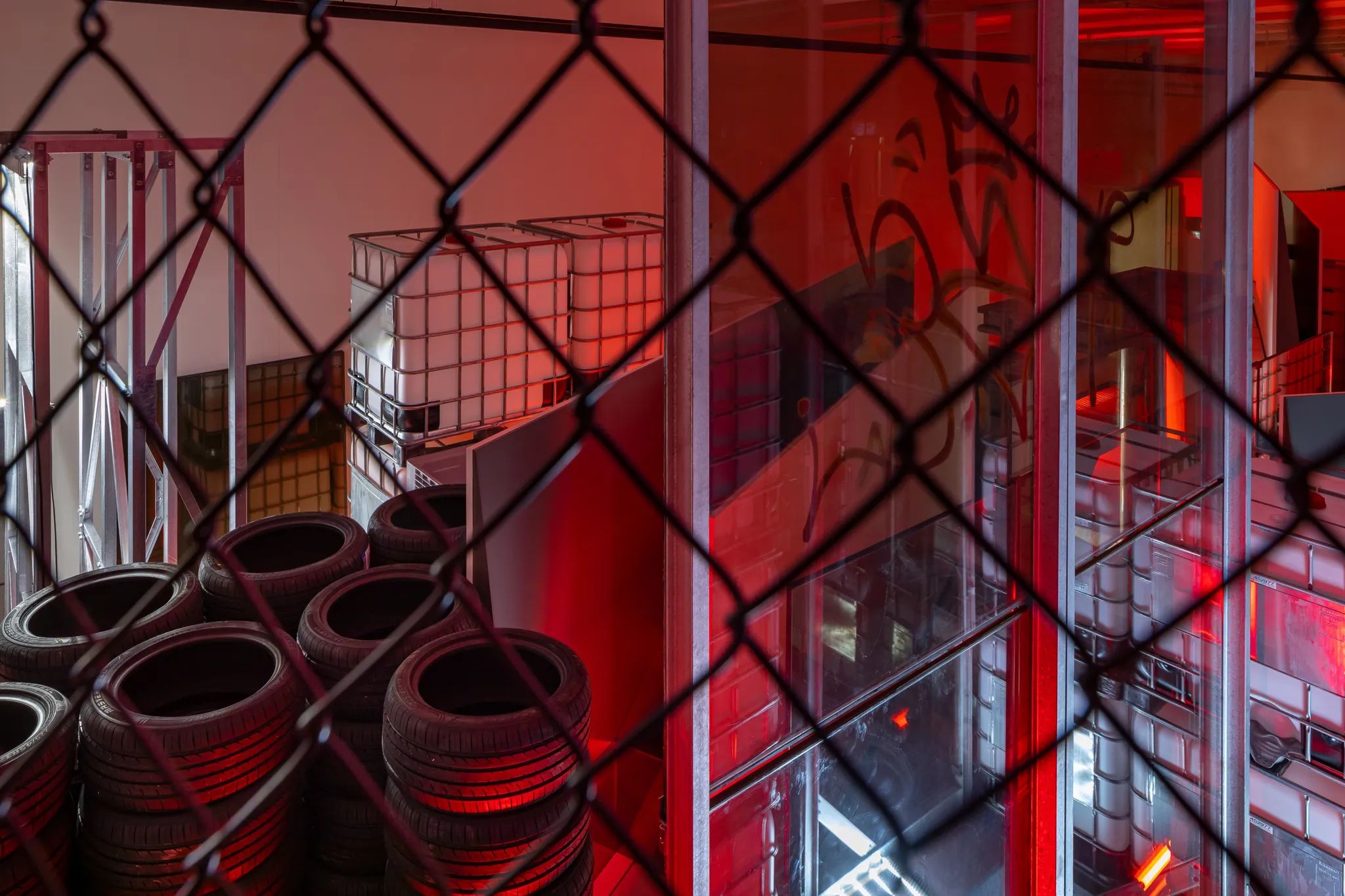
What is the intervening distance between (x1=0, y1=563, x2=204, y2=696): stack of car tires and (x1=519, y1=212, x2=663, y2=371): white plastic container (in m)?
1.83

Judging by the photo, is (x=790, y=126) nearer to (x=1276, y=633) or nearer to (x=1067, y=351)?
(x=1067, y=351)

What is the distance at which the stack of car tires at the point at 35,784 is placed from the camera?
1915 millimetres

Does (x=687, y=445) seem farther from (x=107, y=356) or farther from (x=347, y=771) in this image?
(x=107, y=356)

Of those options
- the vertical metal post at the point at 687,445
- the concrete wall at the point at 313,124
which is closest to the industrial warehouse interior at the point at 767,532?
the vertical metal post at the point at 687,445

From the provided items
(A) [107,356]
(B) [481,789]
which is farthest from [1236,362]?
(A) [107,356]

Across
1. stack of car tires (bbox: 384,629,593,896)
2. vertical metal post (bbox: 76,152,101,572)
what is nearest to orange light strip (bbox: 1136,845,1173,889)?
stack of car tires (bbox: 384,629,593,896)

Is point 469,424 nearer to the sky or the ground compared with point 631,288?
nearer to the ground

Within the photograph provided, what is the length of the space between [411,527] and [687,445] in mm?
2281

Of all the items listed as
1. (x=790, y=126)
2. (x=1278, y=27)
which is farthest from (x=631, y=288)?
(x=1278, y=27)

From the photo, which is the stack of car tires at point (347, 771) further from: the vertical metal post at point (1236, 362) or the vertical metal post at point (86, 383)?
the vertical metal post at point (1236, 362)

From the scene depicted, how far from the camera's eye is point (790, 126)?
68.4 inches

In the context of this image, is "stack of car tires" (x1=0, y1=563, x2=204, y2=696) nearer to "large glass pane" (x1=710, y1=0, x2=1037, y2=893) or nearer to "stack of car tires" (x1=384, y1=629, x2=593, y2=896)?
"stack of car tires" (x1=384, y1=629, x2=593, y2=896)

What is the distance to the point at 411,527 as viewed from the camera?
3.64 metres

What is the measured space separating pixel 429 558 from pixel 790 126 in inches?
82.4
